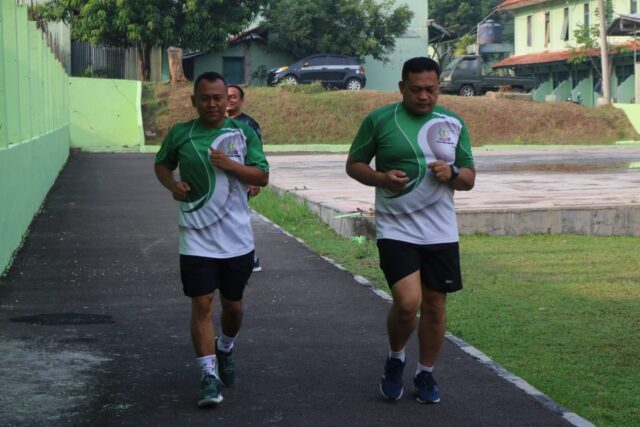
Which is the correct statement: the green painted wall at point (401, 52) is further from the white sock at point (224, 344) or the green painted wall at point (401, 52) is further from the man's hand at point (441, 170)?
the man's hand at point (441, 170)

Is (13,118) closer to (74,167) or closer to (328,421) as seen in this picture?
(328,421)

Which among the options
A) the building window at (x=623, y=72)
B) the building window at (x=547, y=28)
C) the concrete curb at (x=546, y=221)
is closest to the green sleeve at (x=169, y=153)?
the concrete curb at (x=546, y=221)

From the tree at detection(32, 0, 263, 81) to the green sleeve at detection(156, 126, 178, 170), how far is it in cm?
4024

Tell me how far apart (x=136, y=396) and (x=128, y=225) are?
A: 350 inches

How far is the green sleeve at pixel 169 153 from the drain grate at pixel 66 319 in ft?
8.17

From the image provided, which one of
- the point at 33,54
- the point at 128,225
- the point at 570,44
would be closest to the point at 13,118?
the point at 128,225

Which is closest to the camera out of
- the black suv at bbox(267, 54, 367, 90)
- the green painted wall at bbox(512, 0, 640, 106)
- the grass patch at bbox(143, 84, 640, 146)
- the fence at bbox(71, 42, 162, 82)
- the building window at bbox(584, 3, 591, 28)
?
the grass patch at bbox(143, 84, 640, 146)

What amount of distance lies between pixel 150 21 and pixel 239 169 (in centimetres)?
4080

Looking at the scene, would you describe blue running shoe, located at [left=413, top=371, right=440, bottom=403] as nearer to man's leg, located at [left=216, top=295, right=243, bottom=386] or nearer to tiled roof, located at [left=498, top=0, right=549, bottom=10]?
man's leg, located at [left=216, top=295, right=243, bottom=386]

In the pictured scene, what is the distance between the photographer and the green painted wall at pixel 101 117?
122 ft

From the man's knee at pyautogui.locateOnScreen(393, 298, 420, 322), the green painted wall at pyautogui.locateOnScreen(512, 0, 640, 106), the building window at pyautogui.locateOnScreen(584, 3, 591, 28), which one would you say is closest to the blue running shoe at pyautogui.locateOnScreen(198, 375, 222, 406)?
the man's knee at pyautogui.locateOnScreen(393, 298, 420, 322)

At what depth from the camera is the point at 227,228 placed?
5.98 m

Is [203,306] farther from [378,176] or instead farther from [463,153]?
[463,153]

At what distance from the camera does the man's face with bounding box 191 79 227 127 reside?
592 cm
